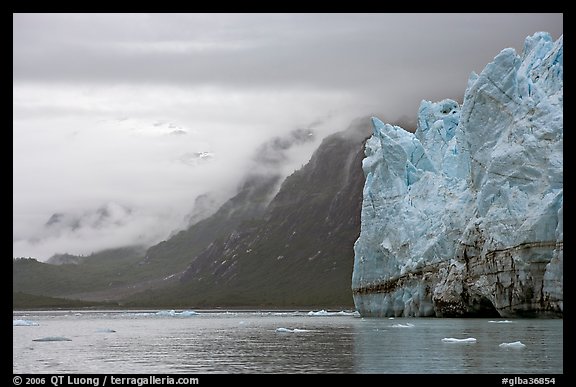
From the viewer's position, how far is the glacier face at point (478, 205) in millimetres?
53000

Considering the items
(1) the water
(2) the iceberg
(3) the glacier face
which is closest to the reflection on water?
(1) the water

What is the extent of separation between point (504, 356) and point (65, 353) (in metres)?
18.9

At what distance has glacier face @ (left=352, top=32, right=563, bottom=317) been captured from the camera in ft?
174

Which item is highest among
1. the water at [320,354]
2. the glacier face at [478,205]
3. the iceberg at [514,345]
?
the glacier face at [478,205]

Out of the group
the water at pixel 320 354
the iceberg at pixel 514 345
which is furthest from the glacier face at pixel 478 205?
the iceberg at pixel 514 345

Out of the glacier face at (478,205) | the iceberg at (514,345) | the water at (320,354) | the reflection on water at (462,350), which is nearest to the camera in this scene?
the reflection on water at (462,350)

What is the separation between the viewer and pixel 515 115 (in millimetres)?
56812

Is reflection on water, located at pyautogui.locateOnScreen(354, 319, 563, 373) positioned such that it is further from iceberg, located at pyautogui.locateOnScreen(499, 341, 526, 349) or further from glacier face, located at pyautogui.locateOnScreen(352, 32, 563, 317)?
glacier face, located at pyautogui.locateOnScreen(352, 32, 563, 317)

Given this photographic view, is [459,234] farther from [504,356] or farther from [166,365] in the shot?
[166,365]

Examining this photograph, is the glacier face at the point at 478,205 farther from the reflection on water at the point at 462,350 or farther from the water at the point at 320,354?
the water at the point at 320,354

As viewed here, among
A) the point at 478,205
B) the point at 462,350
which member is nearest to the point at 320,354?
the point at 462,350

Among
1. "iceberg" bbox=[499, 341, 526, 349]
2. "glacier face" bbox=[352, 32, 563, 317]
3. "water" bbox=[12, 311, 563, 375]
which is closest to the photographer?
"water" bbox=[12, 311, 563, 375]
